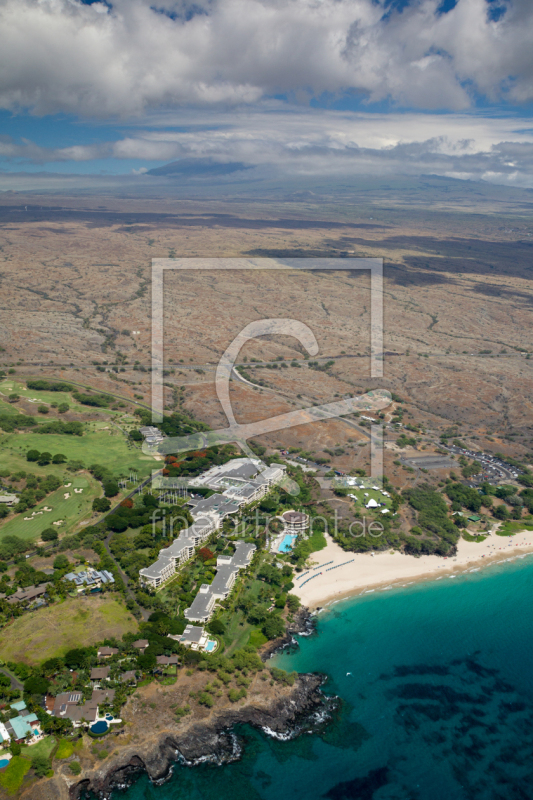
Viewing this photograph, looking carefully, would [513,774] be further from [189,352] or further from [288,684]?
[189,352]

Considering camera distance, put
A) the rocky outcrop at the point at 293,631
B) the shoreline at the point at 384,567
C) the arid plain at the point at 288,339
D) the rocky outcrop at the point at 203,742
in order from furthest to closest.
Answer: the arid plain at the point at 288,339
the shoreline at the point at 384,567
the rocky outcrop at the point at 293,631
the rocky outcrop at the point at 203,742

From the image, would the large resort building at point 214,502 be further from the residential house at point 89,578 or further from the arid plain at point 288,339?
the arid plain at point 288,339

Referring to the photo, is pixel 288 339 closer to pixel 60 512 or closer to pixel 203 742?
pixel 60 512

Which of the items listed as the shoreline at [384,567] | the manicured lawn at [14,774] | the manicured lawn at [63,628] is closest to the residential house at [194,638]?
the manicured lawn at [63,628]

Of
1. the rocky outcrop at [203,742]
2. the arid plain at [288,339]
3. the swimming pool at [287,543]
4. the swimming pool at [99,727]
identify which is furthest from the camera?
the arid plain at [288,339]

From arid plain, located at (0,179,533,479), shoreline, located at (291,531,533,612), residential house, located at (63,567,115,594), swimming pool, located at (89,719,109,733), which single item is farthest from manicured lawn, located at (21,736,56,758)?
arid plain, located at (0,179,533,479)

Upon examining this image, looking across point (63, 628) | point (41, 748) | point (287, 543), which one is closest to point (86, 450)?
point (287, 543)
